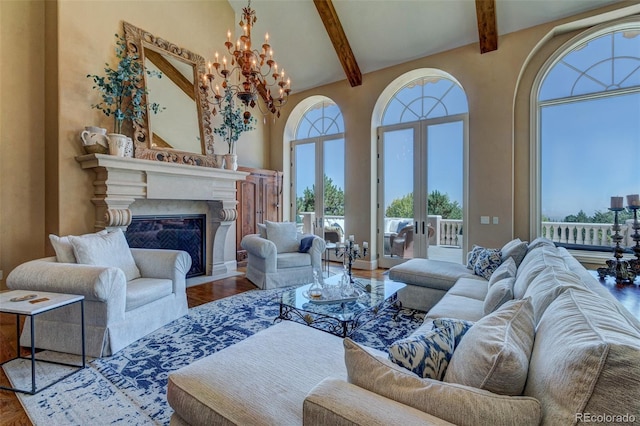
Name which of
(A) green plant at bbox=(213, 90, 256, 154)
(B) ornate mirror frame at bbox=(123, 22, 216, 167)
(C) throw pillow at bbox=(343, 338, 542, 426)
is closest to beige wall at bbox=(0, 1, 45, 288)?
(B) ornate mirror frame at bbox=(123, 22, 216, 167)

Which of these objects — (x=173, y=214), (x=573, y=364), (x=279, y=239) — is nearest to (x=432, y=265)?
(x=279, y=239)

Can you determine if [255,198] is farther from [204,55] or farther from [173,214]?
[204,55]

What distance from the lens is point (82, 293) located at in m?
2.32

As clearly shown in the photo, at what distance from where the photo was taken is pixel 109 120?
156 inches

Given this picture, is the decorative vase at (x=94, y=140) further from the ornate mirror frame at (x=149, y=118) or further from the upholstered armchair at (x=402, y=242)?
the upholstered armchair at (x=402, y=242)

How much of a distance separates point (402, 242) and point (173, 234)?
3820 millimetres

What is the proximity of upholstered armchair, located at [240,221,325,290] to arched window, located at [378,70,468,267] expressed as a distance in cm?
169

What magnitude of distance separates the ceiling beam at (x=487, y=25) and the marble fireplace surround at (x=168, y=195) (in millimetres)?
4172

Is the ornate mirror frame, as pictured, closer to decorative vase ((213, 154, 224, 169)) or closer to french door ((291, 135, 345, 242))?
decorative vase ((213, 154, 224, 169))

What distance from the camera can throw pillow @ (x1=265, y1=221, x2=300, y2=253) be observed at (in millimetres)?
4812

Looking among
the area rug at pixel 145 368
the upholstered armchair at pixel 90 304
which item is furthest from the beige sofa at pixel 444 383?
the upholstered armchair at pixel 90 304

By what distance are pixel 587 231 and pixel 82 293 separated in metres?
5.68

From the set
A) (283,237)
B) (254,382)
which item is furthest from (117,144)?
(254,382)

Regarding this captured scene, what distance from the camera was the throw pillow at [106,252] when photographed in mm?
2715
